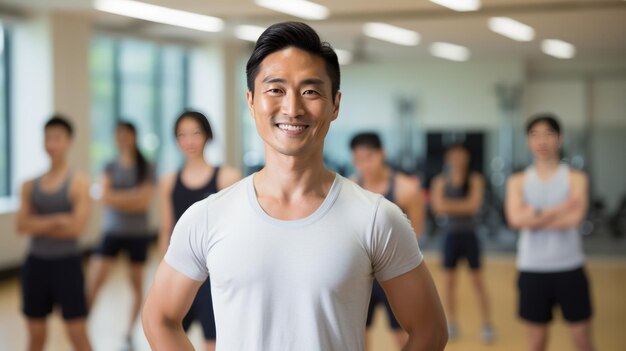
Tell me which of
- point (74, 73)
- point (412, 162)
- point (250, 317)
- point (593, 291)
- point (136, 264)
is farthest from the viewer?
point (412, 162)

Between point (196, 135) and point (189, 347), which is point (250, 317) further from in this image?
point (196, 135)

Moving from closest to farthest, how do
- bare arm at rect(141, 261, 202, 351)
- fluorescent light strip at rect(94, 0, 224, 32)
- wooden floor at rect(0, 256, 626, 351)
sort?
bare arm at rect(141, 261, 202, 351)
wooden floor at rect(0, 256, 626, 351)
fluorescent light strip at rect(94, 0, 224, 32)

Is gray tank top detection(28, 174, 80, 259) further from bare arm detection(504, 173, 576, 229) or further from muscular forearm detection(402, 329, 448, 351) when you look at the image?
muscular forearm detection(402, 329, 448, 351)

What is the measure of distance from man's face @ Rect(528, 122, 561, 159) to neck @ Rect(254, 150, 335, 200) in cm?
265

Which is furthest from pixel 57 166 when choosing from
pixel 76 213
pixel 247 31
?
pixel 247 31

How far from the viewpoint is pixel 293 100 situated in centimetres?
157

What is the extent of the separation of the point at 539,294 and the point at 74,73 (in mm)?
6793

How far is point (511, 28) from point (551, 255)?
6264mm

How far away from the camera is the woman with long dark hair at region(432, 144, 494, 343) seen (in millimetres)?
6176

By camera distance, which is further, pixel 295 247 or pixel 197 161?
pixel 197 161

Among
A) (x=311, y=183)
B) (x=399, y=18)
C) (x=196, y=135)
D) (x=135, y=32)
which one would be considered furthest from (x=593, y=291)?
(x=311, y=183)

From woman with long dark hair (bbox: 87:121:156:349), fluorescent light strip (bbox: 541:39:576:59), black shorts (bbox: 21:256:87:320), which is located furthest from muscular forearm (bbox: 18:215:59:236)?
fluorescent light strip (bbox: 541:39:576:59)

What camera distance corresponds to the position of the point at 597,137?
1375 cm

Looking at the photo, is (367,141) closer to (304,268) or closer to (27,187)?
(27,187)
